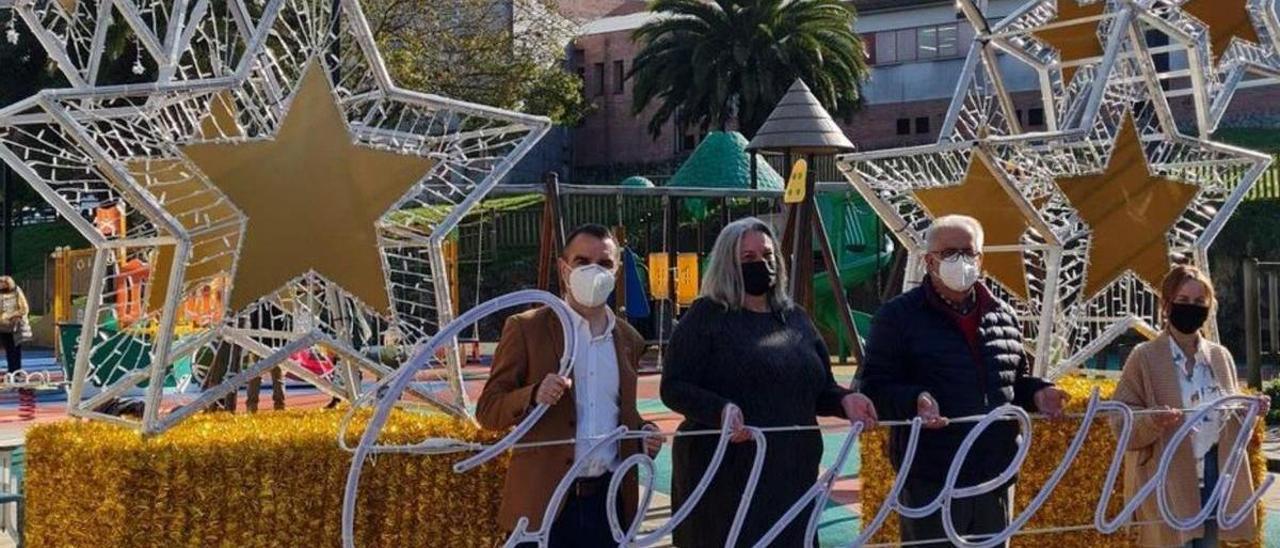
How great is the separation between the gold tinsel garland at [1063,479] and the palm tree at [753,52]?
1284 inches

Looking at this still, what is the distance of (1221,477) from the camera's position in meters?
6.53

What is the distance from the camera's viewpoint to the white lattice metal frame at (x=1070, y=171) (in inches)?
339

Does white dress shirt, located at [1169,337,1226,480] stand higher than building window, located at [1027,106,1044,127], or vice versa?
building window, located at [1027,106,1044,127]

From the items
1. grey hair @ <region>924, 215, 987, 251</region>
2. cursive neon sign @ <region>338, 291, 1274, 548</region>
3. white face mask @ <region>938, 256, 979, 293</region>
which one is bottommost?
cursive neon sign @ <region>338, 291, 1274, 548</region>

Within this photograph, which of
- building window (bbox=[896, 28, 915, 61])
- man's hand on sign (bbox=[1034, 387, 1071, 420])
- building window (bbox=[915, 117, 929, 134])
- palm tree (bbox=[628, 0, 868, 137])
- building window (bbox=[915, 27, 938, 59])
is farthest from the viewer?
building window (bbox=[915, 117, 929, 134])

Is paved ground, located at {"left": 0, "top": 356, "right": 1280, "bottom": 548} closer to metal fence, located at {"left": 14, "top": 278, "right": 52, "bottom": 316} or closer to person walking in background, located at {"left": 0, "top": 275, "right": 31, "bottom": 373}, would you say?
person walking in background, located at {"left": 0, "top": 275, "right": 31, "bottom": 373}

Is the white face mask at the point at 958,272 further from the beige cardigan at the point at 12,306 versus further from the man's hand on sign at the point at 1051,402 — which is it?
the beige cardigan at the point at 12,306

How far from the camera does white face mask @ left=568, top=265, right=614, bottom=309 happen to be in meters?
5.41

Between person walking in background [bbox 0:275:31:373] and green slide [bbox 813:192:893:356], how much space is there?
12.2 m

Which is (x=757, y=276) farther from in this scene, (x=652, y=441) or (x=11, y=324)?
(x=11, y=324)

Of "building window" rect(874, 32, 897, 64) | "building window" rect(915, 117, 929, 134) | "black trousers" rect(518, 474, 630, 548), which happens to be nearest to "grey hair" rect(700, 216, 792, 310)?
"black trousers" rect(518, 474, 630, 548)

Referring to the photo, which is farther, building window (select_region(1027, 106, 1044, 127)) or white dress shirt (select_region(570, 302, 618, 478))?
building window (select_region(1027, 106, 1044, 127))

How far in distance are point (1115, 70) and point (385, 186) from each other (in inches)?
187

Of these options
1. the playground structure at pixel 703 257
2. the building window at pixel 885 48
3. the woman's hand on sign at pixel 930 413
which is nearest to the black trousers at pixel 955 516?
the woman's hand on sign at pixel 930 413
